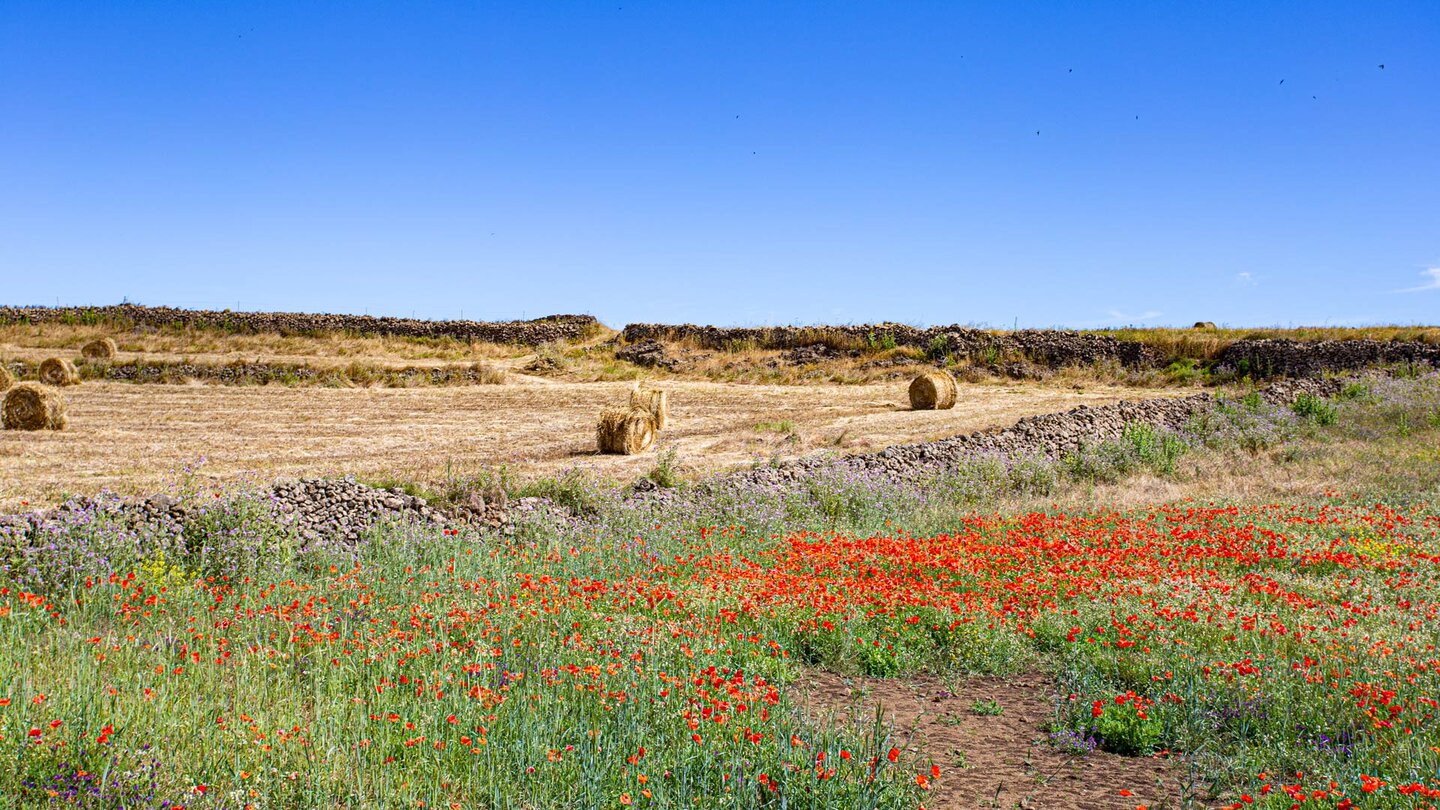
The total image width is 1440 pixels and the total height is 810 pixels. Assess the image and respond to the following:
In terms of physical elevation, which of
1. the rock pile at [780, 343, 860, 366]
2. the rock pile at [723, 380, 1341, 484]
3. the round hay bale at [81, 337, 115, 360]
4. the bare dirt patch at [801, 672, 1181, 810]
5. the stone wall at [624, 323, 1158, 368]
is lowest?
the bare dirt patch at [801, 672, 1181, 810]

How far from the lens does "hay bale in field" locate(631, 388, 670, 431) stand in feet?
66.8

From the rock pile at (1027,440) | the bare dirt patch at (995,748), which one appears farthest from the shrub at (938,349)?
the bare dirt patch at (995,748)

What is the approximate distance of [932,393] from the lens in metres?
26.5

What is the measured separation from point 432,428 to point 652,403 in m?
5.71

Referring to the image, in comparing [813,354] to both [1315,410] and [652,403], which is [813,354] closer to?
[652,403]

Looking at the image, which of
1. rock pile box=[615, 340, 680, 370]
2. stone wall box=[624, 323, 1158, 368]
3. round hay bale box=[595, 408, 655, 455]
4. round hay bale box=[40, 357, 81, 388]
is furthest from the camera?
rock pile box=[615, 340, 680, 370]

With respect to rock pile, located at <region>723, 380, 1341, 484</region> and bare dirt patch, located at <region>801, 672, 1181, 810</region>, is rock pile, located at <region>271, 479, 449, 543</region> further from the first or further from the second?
bare dirt patch, located at <region>801, 672, 1181, 810</region>

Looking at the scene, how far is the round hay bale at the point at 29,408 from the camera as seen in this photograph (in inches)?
797

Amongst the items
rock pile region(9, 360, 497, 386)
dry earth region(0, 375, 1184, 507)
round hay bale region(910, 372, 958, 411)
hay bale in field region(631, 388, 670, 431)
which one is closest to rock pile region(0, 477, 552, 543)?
dry earth region(0, 375, 1184, 507)

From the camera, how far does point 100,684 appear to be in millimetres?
5180

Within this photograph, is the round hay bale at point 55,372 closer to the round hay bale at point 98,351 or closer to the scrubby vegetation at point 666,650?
the round hay bale at point 98,351

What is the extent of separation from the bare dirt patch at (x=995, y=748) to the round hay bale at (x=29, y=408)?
20279 millimetres

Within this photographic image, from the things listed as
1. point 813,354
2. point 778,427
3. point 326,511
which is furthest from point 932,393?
point 326,511

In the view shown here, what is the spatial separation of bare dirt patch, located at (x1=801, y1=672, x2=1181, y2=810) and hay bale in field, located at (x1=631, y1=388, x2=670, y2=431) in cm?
1357
